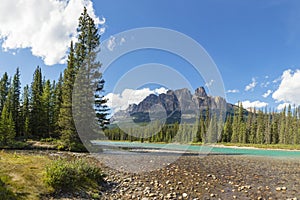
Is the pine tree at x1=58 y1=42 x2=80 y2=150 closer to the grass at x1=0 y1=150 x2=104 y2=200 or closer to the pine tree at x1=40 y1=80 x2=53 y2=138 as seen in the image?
the grass at x1=0 y1=150 x2=104 y2=200

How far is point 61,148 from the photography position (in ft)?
96.1

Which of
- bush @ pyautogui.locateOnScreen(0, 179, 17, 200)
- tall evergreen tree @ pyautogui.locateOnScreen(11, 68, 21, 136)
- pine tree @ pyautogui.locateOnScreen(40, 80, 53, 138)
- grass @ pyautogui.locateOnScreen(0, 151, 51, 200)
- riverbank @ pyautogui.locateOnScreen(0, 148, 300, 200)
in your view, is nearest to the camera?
bush @ pyautogui.locateOnScreen(0, 179, 17, 200)

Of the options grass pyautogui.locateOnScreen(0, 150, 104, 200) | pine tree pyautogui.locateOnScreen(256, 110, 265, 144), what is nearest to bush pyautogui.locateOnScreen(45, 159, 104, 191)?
grass pyautogui.locateOnScreen(0, 150, 104, 200)

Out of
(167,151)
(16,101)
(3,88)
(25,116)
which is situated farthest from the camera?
(3,88)

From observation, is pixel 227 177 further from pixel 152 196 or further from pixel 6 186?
pixel 6 186

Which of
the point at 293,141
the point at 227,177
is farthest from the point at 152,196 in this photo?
the point at 293,141

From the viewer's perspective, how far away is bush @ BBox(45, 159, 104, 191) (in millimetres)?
9730

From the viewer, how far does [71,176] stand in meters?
10.3

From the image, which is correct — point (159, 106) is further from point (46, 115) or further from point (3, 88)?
point (3, 88)

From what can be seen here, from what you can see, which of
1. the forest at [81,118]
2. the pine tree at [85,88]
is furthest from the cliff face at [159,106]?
the pine tree at [85,88]

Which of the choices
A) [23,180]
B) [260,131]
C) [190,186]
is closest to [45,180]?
[23,180]

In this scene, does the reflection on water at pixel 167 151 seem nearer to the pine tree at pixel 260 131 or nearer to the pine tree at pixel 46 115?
the pine tree at pixel 46 115

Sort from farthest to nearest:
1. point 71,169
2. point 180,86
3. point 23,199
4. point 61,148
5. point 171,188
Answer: point 61,148, point 180,86, point 171,188, point 71,169, point 23,199

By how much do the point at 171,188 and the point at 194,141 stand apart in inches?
3507
